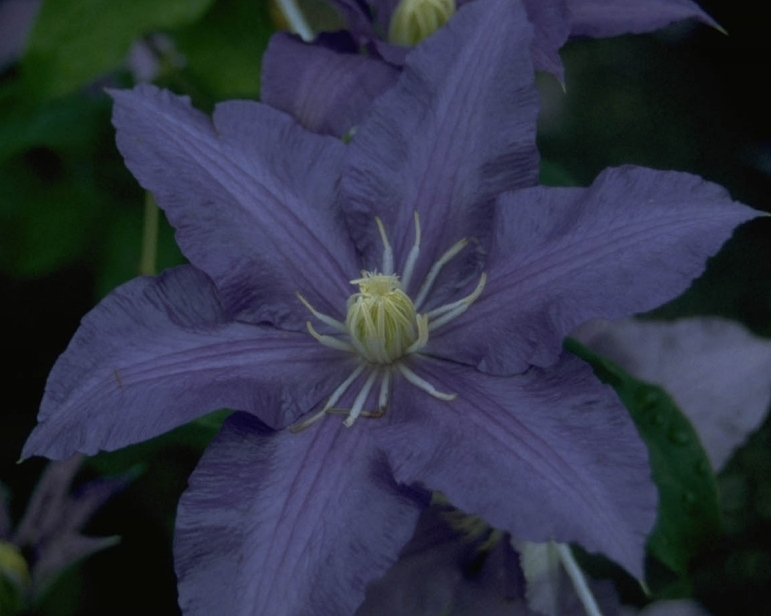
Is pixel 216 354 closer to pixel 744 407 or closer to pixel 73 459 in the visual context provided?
pixel 73 459

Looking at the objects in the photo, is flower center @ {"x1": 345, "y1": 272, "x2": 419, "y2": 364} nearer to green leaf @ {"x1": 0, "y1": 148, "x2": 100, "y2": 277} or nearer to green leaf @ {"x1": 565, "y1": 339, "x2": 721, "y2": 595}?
green leaf @ {"x1": 565, "y1": 339, "x2": 721, "y2": 595}

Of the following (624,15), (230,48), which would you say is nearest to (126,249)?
(230,48)

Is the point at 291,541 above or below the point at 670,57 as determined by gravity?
above

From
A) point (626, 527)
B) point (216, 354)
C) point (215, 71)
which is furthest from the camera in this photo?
point (215, 71)

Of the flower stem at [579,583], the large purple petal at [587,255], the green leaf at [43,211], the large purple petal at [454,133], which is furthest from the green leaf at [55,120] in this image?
the flower stem at [579,583]

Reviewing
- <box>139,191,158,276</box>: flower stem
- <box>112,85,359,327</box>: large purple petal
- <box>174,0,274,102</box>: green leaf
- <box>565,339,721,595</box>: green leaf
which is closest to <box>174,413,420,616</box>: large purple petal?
<box>112,85,359,327</box>: large purple petal

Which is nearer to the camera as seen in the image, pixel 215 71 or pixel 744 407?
pixel 744 407

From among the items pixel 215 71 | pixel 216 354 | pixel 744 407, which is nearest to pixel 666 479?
pixel 744 407

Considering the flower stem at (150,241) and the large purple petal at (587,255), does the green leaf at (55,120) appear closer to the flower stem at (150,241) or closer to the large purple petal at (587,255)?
the flower stem at (150,241)
